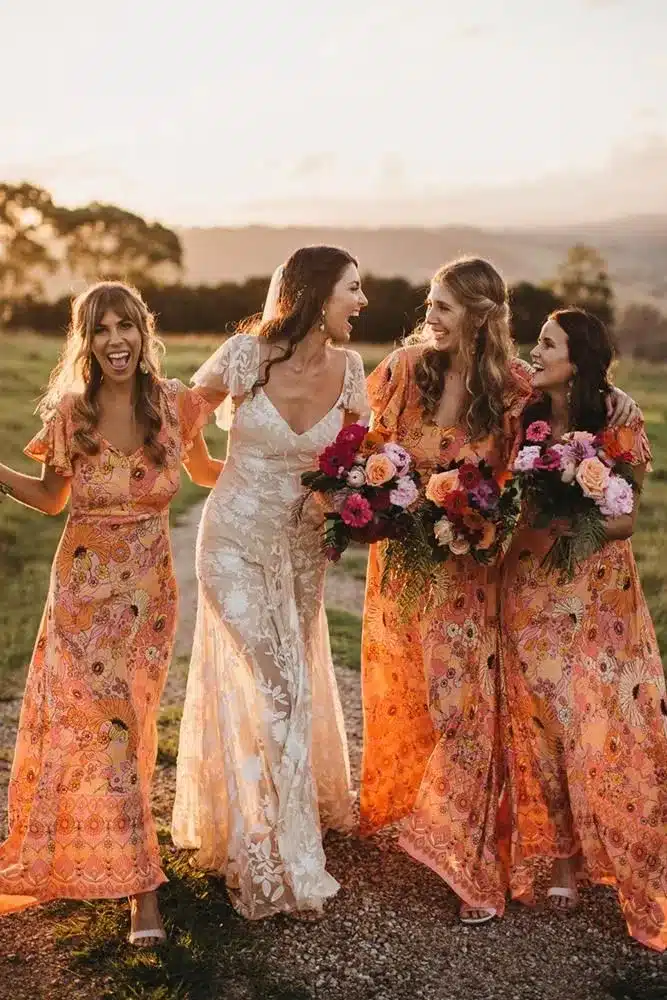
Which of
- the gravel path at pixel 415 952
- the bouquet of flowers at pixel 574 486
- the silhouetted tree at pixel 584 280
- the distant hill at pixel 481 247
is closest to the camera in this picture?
the gravel path at pixel 415 952

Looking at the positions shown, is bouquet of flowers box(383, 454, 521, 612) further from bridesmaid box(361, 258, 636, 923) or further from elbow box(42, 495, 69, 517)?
elbow box(42, 495, 69, 517)

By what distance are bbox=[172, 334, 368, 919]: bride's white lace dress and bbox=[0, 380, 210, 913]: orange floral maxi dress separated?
0.38 meters

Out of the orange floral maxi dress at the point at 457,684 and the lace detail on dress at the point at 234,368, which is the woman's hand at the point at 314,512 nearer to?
the orange floral maxi dress at the point at 457,684

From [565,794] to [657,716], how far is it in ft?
1.73

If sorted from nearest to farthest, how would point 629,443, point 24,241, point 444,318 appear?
point 629,443
point 444,318
point 24,241

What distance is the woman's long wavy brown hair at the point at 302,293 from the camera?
16.8 feet

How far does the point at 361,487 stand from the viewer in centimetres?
489

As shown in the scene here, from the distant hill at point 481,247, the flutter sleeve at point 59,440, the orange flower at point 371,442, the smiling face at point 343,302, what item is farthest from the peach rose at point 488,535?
the distant hill at point 481,247

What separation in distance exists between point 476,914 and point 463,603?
1.31 meters

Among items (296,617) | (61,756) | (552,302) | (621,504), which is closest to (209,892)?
(61,756)

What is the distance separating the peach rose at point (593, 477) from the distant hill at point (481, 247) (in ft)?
51.0

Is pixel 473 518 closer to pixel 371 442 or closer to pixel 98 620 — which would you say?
pixel 371 442

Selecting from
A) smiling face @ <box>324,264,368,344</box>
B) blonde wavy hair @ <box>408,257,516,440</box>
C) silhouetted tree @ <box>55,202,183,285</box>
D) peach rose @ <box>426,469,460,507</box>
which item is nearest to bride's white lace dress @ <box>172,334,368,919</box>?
smiling face @ <box>324,264,368,344</box>

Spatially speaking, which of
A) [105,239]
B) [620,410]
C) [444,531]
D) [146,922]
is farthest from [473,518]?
[105,239]
